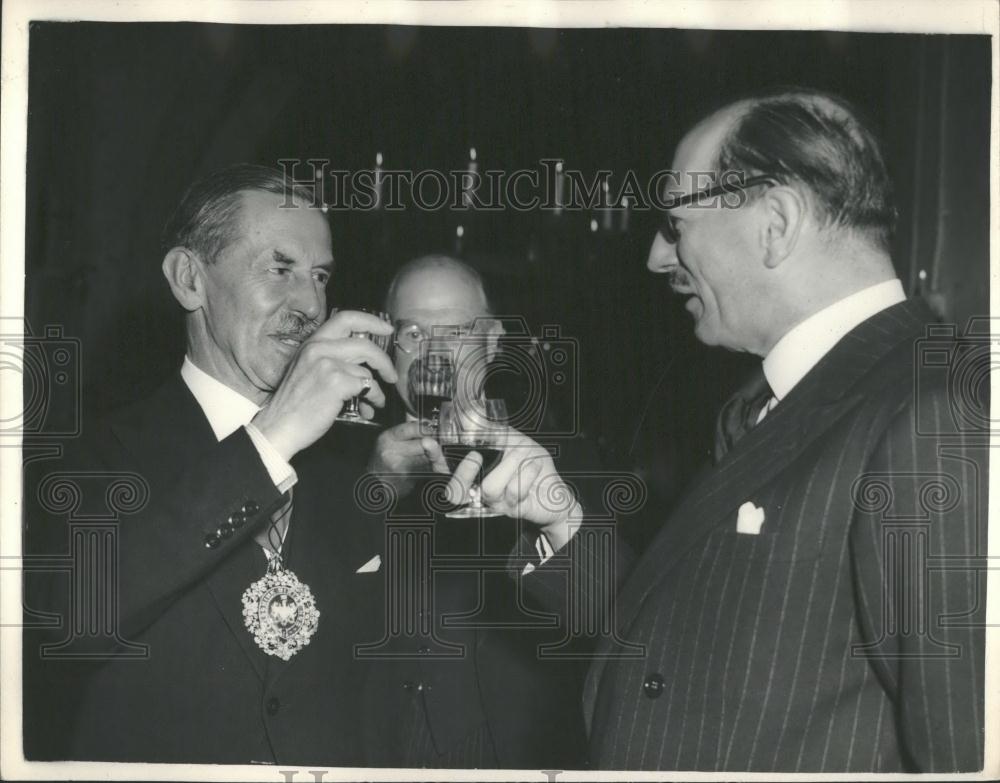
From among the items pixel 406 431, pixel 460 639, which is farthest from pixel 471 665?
pixel 406 431

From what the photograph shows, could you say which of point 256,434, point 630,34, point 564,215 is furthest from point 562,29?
point 256,434

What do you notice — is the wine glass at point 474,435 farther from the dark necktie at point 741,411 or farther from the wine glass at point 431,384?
the dark necktie at point 741,411

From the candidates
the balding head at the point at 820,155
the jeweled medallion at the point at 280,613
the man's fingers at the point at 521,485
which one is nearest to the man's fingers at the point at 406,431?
the man's fingers at the point at 521,485

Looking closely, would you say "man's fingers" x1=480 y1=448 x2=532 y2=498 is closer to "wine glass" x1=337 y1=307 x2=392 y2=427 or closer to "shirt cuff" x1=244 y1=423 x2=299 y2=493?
"wine glass" x1=337 y1=307 x2=392 y2=427

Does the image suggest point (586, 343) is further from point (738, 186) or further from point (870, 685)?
point (870, 685)

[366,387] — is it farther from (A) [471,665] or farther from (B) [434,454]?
(A) [471,665]

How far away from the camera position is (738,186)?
2098 mm

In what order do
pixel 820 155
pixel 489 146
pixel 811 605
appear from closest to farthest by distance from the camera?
pixel 811 605 → pixel 820 155 → pixel 489 146

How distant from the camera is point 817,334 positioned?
205 cm

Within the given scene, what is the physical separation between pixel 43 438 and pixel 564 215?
1242mm

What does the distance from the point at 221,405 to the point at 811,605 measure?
127 cm

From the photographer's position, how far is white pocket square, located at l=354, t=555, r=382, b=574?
2182 mm

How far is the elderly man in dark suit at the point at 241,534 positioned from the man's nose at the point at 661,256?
0.60 meters

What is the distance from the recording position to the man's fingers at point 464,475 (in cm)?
215
